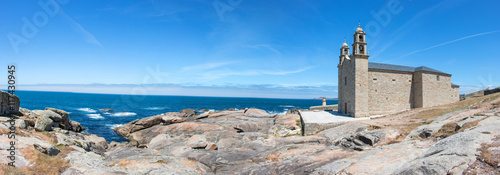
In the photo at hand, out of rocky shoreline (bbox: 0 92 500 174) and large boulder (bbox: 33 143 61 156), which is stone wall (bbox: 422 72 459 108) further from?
large boulder (bbox: 33 143 61 156)

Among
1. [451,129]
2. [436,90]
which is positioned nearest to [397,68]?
[436,90]

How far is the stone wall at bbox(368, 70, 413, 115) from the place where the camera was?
2989 cm

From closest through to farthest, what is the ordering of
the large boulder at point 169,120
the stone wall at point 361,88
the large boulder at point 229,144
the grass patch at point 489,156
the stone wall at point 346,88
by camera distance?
the grass patch at point 489,156, the large boulder at point 229,144, the stone wall at point 361,88, the stone wall at point 346,88, the large boulder at point 169,120

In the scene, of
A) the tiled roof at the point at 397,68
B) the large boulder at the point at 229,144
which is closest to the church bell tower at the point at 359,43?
the tiled roof at the point at 397,68

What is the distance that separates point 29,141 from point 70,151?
1942 millimetres

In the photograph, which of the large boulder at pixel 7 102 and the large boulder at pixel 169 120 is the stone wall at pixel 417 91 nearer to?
the large boulder at pixel 169 120

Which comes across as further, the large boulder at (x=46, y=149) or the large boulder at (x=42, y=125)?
the large boulder at (x=42, y=125)

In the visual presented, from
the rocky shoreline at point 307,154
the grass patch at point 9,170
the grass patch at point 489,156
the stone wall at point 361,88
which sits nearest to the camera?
the grass patch at point 489,156

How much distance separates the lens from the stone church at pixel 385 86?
28.9 meters

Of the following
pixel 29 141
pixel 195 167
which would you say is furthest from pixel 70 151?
pixel 195 167

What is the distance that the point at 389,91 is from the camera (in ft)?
101

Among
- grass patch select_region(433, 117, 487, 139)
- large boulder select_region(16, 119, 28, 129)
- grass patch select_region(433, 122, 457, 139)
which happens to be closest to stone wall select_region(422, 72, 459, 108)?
grass patch select_region(433, 122, 457, 139)

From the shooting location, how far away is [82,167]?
36.2 ft

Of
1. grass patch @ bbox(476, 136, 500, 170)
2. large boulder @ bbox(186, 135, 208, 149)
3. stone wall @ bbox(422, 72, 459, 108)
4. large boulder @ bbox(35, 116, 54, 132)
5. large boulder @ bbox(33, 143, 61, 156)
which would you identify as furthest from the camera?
stone wall @ bbox(422, 72, 459, 108)
